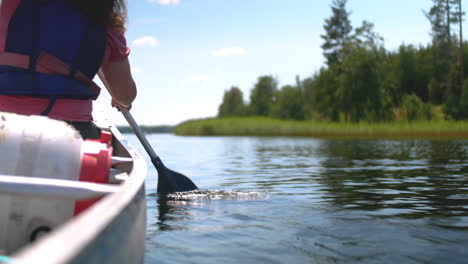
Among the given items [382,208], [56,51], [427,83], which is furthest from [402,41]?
[56,51]

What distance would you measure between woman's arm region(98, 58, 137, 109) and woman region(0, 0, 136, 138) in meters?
0.12

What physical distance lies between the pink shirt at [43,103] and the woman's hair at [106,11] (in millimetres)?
47

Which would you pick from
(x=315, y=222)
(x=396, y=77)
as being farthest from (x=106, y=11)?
(x=396, y=77)

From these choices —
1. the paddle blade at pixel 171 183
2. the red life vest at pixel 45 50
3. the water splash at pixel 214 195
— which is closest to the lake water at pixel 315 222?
the water splash at pixel 214 195

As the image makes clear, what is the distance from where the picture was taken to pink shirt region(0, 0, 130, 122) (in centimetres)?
213

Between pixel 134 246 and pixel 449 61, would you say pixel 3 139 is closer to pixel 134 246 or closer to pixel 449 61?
pixel 134 246

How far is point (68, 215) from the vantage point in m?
1.83

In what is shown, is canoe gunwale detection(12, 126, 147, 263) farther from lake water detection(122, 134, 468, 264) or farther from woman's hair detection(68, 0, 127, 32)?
lake water detection(122, 134, 468, 264)

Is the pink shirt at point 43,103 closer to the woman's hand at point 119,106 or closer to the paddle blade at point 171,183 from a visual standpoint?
the woman's hand at point 119,106

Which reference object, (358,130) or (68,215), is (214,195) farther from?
(358,130)

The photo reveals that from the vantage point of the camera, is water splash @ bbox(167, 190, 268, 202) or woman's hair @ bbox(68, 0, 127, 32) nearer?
woman's hair @ bbox(68, 0, 127, 32)

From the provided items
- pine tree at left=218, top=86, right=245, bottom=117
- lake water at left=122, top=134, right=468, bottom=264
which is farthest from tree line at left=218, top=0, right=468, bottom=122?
pine tree at left=218, top=86, right=245, bottom=117

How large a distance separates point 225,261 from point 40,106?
136 cm

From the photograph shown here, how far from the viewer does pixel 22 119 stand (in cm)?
179
